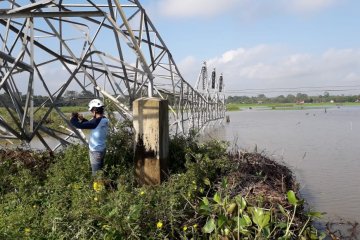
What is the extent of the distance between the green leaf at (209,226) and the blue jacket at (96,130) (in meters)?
2.20

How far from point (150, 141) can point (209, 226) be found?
182cm

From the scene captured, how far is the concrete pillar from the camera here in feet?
19.2

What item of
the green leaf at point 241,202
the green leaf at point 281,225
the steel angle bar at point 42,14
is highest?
the steel angle bar at point 42,14

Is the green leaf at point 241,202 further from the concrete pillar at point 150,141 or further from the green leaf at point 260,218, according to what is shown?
the concrete pillar at point 150,141

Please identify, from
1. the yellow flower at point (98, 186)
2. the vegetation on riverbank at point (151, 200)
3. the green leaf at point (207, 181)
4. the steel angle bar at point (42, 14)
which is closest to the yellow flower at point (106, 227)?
the vegetation on riverbank at point (151, 200)

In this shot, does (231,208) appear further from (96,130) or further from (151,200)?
(96,130)

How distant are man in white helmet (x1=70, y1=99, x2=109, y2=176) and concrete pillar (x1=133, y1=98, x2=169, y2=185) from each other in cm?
50

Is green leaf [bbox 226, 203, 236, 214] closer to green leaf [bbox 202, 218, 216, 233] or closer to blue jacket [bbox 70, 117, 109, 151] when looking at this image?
green leaf [bbox 202, 218, 216, 233]

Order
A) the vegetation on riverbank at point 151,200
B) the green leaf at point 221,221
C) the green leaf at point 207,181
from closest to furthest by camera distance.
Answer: the vegetation on riverbank at point 151,200, the green leaf at point 221,221, the green leaf at point 207,181

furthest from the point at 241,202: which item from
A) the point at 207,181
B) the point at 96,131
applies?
the point at 96,131

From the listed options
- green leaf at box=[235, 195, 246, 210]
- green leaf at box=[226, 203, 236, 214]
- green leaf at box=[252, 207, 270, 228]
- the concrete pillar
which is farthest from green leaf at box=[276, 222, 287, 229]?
the concrete pillar

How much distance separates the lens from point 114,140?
6.26 meters

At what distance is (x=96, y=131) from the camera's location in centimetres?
601

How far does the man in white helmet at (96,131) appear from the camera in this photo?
591 cm
